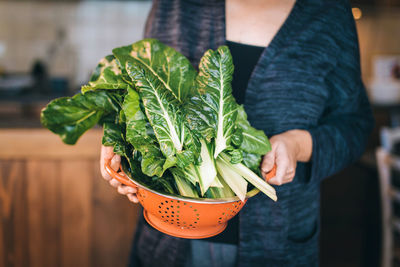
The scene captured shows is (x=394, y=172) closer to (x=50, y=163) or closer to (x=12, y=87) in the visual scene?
(x=50, y=163)

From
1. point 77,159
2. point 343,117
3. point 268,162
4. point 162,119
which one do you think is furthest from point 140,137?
point 77,159

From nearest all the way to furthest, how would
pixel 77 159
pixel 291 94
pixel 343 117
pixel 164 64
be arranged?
1. pixel 164 64
2. pixel 291 94
3. pixel 343 117
4. pixel 77 159

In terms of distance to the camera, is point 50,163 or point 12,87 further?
point 12,87

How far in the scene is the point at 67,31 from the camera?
2646 mm

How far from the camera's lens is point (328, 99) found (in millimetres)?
901

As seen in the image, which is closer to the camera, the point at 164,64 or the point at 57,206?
the point at 164,64

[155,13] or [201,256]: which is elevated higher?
[155,13]

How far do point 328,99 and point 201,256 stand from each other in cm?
57

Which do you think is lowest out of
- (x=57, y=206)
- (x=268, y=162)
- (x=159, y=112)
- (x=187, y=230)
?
(x=57, y=206)

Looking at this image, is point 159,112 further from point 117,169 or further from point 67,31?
point 67,31

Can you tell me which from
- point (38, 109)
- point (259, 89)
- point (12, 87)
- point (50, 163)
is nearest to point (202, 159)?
point (259, 89)

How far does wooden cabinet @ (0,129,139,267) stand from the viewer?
1283 mm

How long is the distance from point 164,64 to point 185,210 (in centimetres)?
29

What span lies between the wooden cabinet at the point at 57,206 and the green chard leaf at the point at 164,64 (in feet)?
2.49
